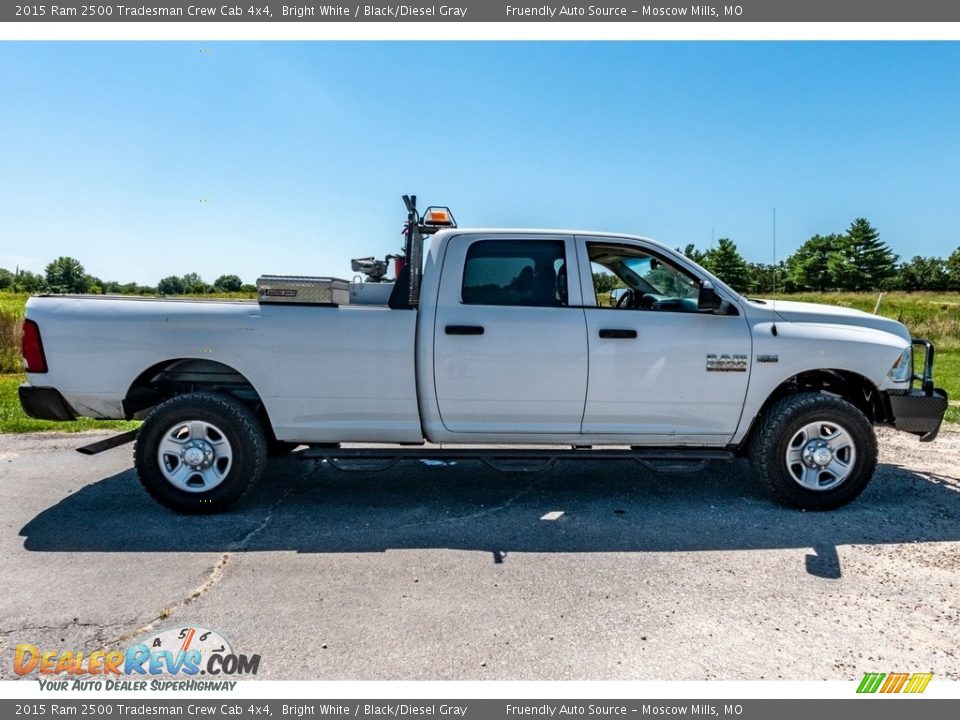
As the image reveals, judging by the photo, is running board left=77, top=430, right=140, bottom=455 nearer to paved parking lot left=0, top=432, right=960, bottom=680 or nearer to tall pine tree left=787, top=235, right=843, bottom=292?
paved parking lot left=0, top=432, right=960, bottom=680

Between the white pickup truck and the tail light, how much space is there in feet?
0.05

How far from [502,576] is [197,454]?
7.61 feet

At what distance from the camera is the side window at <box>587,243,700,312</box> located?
4398 millimetres

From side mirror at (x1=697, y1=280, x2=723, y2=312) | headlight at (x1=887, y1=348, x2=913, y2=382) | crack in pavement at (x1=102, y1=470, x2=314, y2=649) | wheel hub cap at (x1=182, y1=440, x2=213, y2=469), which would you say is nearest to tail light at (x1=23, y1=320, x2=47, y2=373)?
wheel hub cap at (x1=182, y1=440, x2=213, y2=469)

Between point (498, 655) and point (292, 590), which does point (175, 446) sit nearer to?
point (292, 590)

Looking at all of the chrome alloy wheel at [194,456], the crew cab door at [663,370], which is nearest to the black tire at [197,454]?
the chrome alloy wheel at [194,456]

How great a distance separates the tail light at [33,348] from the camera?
4051mm

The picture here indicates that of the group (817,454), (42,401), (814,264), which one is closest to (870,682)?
(817,454)

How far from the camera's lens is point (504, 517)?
416cm

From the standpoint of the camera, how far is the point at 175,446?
4109 mm

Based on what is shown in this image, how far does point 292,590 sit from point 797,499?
349 cm

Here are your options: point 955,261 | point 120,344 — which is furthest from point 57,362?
point 955,261

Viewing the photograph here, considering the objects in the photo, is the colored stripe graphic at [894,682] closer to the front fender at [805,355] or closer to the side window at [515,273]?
the front fender at [805,355]

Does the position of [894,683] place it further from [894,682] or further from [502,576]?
[502,576]
